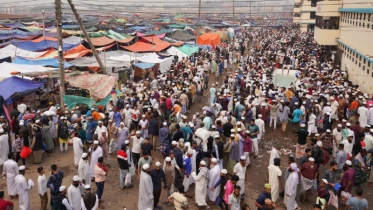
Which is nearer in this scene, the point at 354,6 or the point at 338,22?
the point at 354,6

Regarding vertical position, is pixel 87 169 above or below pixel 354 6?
below

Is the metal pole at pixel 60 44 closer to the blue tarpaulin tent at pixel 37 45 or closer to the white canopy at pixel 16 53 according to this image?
the white canopy at pixel 16 53

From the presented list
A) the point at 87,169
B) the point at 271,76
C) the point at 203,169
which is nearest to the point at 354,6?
the point at 271,76

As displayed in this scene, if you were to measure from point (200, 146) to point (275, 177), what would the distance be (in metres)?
1.89

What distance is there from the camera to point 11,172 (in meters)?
7.21

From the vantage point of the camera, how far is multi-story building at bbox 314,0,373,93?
51.5 ft

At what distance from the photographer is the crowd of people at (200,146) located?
22.0 feet

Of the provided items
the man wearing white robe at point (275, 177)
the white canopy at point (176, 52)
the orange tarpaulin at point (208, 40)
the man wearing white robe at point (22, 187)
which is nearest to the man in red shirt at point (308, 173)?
the man wearing white robe at point (275, 177)

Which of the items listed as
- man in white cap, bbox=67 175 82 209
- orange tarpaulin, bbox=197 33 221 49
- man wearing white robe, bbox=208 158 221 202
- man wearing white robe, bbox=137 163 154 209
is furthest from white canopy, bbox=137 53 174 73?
man in white cap, bbox=67 175 82 209

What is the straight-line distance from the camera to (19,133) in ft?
28.8

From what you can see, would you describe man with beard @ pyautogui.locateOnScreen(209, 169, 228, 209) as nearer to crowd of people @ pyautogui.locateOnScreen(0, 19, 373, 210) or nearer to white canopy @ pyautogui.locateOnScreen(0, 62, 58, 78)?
crowd of people @ pyautogui.locateOnScreen(0, 19, 373, 210)

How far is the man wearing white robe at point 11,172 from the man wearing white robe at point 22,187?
63cm

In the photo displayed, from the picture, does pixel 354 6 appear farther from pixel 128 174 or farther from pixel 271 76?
pixel 128 174

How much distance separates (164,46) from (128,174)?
16.9 meters
